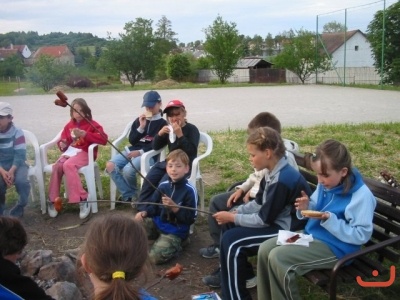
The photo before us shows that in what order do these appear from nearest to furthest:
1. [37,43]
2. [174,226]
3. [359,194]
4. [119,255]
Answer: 1. [119,255]
2. [359,194]
3. [174,226]
4. [37,43]

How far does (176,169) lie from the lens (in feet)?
11.5

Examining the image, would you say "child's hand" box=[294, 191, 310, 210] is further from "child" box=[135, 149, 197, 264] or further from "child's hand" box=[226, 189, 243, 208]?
"child" box=[135, 149, 197, 264]

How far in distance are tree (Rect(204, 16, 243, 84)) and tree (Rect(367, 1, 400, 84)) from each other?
500 inches

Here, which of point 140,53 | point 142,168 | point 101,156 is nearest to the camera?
point 142,168

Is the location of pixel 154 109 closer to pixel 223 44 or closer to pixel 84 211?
pixel 84 211

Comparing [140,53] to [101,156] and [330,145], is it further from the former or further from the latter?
[330,145]

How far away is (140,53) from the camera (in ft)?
108

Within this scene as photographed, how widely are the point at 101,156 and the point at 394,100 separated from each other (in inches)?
424

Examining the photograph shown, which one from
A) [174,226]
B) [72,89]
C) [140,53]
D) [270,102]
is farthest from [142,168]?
[140,53]

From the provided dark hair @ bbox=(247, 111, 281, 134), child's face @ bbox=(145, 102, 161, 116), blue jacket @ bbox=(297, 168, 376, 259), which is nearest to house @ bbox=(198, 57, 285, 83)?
child's face @ bbox=(145, 102, 161, 116)

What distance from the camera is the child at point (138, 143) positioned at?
4527 millimetres

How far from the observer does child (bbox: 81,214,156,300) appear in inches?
60.3

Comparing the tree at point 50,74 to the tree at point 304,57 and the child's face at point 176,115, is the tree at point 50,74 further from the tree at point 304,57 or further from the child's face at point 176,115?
the tree at point 304,57

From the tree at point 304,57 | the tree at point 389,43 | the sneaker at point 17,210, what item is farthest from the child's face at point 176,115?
the tree at point 304,57
